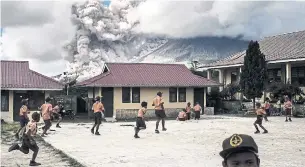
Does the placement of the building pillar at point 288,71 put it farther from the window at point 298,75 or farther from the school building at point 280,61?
the window at point 298,75

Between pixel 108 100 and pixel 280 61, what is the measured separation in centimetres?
1228

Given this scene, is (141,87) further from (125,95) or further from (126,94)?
(125,95)

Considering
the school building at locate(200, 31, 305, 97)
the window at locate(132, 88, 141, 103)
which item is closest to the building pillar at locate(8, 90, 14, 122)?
the window at locate(132, 88, 141, 103)

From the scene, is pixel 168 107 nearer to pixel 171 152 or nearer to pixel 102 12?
pixel 171 152

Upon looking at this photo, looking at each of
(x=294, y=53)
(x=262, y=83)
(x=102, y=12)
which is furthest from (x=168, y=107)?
(x=102, y=12)

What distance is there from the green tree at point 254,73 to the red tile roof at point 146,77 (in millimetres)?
3235

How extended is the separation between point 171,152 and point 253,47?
21.0m

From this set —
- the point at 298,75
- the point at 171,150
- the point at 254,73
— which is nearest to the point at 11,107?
the point at 254,73

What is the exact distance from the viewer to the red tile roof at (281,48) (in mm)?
32438

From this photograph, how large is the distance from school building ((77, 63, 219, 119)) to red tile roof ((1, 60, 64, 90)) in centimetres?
231

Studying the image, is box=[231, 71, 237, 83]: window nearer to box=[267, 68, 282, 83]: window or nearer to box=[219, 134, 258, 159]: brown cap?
box=[267, 68, 282, 83]: window

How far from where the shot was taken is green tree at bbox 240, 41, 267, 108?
1222 inches

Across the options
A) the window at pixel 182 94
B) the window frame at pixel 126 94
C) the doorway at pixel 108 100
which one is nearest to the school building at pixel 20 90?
the doorway at pixel 108 100

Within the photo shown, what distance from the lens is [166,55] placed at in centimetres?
8431
